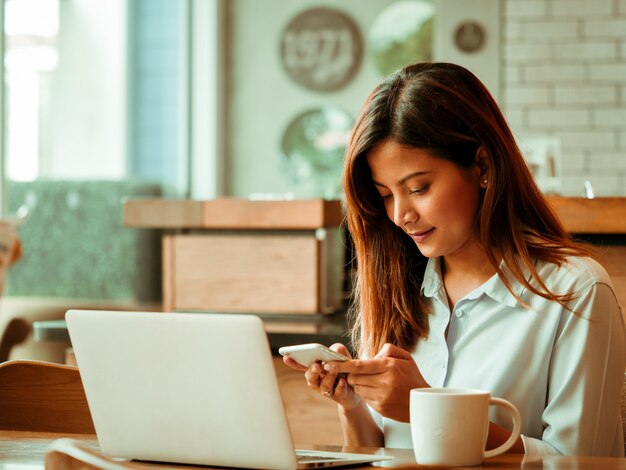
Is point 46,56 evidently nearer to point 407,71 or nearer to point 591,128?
point 591,128

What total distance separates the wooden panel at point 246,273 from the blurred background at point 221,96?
1761mm

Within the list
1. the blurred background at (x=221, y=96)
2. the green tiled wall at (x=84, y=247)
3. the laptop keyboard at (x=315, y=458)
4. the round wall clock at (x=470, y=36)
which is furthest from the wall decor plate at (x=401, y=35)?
the laptop keyboard at (x=315, y=458)

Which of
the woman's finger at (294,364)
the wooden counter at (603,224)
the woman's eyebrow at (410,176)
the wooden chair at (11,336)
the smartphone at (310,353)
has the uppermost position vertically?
the woman's eyebrow at (410,176)

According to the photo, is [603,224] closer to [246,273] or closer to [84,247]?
[246,273]

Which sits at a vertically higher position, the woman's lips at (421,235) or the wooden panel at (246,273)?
the woman's lips at (421,235)

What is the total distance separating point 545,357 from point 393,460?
14.3 inches

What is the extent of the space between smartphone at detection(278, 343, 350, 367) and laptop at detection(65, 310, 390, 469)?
0.12m

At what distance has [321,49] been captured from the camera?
18.8 ft

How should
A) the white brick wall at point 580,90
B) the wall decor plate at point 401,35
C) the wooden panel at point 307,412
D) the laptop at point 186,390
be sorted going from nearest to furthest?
the laptop at point 186,390, the wooden panel at point 307,412, the white brick wall at point 580,90, the wall decor plate at point 401,35

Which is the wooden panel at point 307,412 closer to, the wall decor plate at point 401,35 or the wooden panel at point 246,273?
the wooden panel at point 246,273

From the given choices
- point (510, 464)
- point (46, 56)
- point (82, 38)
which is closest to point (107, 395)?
point (510, 464)

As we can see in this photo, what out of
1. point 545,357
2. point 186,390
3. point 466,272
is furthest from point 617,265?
point 186,390

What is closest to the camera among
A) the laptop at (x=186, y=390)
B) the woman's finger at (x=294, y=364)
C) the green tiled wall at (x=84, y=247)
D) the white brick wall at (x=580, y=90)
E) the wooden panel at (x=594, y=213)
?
the laptop at (x=186, y=390)

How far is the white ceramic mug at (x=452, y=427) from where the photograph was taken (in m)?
1.07
